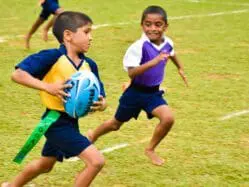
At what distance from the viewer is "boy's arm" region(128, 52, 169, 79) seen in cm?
517

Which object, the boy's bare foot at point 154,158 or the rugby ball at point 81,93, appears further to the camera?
the boy's bare foot at point 154,158

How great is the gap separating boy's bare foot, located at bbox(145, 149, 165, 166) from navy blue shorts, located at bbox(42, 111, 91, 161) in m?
1.46

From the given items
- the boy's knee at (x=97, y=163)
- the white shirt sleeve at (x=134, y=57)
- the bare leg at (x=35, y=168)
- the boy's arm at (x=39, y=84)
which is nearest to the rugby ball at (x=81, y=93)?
the boy's arm at (x=39, y=84)

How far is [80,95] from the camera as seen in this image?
4199 mm

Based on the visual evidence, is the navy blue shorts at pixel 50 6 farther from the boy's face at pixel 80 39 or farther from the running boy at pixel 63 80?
the boy's face at pixel 80 39

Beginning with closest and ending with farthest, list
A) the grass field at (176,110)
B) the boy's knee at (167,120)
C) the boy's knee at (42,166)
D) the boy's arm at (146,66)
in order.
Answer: the boy's knee at (42,166), the boy's arm at (146,66), the grass field at (176,110), the boy's knee at (167,120)

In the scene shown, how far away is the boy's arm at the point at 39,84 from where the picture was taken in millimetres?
4051

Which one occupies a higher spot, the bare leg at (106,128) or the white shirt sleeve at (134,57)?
the white shirt sleeve at (134,57)

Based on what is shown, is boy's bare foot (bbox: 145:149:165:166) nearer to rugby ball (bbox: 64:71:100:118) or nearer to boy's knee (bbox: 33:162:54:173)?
boy's knee (bbox: 33:162:54:173)

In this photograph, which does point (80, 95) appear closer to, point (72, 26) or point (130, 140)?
point (72, 26)

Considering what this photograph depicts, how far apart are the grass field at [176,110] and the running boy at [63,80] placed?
35.7 inches

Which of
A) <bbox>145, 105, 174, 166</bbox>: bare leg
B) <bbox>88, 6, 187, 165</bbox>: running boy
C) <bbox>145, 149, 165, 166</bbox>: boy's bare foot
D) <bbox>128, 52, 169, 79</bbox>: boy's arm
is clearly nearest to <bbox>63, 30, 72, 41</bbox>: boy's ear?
<bbox>128, 52, 169, 79</bbox>: boy's arm

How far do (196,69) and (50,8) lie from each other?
3.14 m

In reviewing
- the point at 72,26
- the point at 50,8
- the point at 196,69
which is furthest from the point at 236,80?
the point at 72,26
